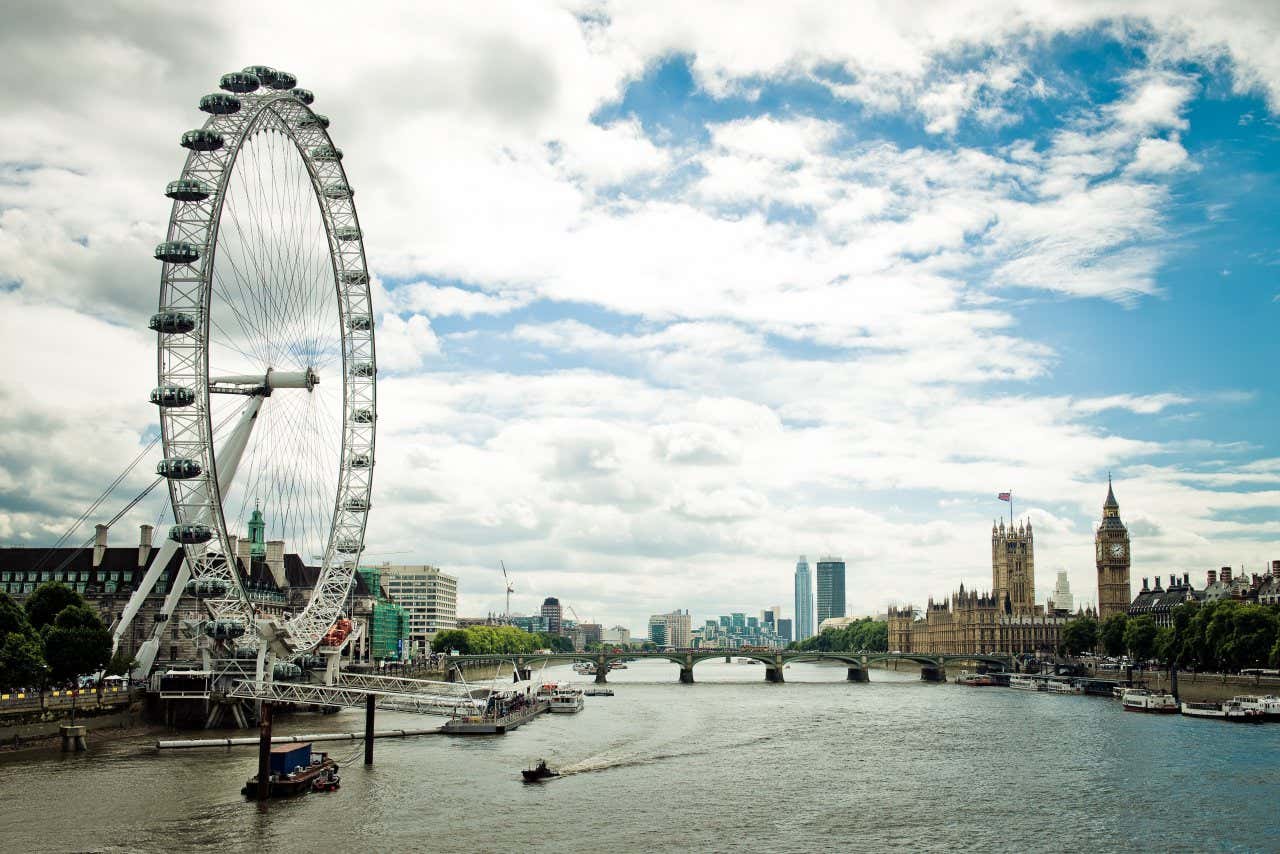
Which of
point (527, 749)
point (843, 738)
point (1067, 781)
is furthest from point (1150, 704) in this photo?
point (527, 749)

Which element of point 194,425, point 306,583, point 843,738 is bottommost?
point 843,738

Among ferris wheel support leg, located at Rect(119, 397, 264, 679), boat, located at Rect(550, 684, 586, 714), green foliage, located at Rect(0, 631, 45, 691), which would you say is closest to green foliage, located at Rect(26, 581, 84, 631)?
ferris wheel support leg, located at Rect(119, 397, 264, 679)

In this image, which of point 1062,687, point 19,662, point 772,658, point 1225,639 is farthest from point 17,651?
point 772,658

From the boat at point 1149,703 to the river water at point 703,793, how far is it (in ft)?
39.8

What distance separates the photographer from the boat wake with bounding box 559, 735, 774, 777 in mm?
73281

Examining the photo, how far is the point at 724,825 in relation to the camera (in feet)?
185

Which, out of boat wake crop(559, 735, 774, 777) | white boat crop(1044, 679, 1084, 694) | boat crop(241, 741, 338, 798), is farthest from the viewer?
white boat crop(1044, 679, 1084, 694)

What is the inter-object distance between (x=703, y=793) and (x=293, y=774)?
2224 cm

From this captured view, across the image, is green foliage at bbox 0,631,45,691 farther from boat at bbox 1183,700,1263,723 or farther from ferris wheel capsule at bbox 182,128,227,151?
boat at bbox 1183,700,1263,723

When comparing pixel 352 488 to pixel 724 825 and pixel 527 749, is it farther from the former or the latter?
pixel 724 825

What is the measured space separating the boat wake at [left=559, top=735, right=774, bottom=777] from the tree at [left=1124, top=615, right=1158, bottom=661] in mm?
89331

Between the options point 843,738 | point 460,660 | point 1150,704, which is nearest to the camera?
point 843,738

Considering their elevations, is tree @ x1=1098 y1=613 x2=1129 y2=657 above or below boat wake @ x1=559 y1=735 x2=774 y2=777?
above

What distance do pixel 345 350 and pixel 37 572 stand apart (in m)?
59.7
